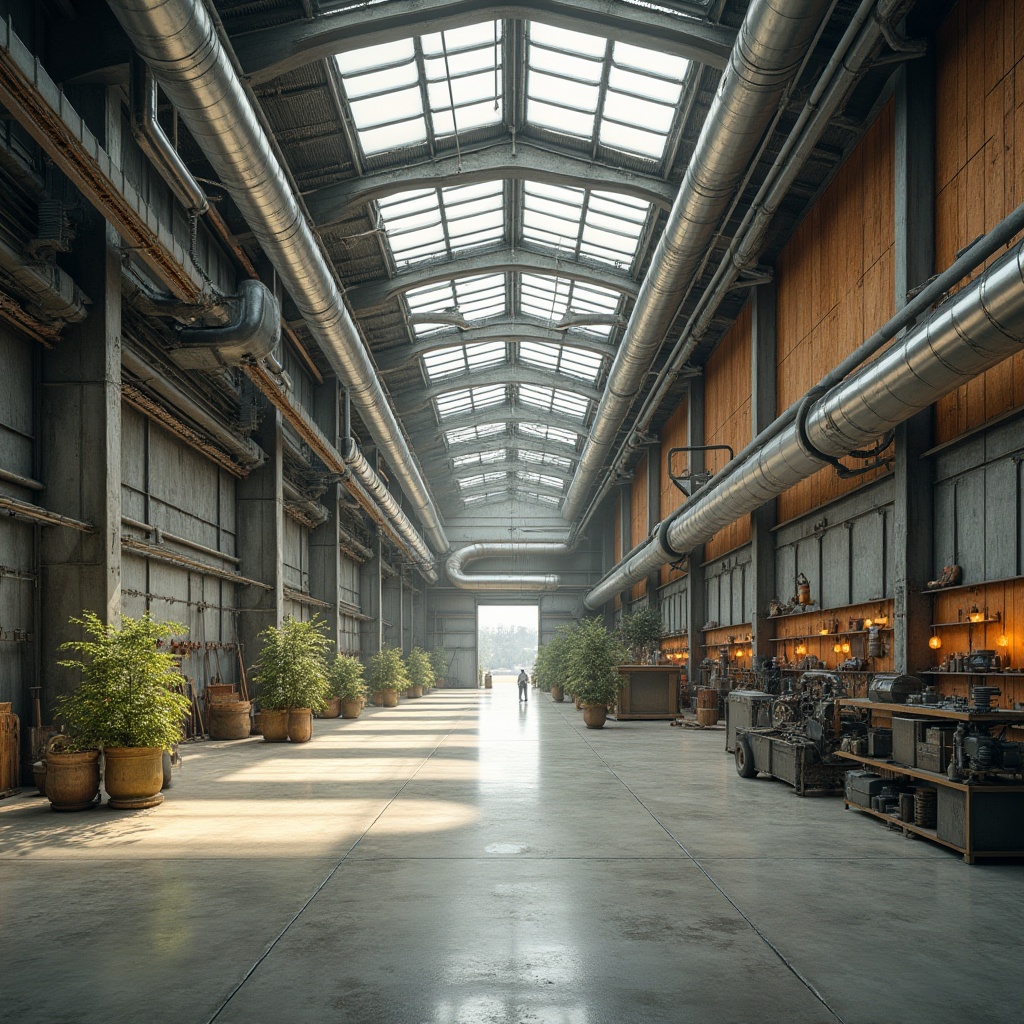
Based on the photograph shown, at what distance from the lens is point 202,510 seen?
19.3 m

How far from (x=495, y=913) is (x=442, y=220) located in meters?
17.7

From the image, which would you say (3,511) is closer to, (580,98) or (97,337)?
(97,337)

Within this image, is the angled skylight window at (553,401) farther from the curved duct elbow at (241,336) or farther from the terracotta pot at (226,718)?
the curved duct elbow at (241,336)

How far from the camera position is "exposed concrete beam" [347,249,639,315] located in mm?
22391

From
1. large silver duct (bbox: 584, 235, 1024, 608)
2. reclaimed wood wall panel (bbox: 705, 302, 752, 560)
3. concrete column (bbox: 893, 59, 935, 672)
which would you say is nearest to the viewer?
large silver duct (bbox: 584, 235, 1024, 608)

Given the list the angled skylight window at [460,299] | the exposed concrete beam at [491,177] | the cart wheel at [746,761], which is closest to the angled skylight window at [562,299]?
the angled skylight window at [460,299]

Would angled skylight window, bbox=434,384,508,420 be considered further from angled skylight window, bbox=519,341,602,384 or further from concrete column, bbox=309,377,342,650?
concrete column, bbox=309,377,342,650

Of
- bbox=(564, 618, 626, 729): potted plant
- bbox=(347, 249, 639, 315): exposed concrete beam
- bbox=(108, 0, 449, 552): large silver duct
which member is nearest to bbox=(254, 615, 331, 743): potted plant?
bbox=(108, 0, 449, 552): large silver duct

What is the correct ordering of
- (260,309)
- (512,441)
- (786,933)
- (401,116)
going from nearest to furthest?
(786,933) → (260,309) → (401,116) → (512,441)

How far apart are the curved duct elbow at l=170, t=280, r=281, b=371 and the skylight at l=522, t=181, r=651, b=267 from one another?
7.22 m

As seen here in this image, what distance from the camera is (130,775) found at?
10273 millimetres

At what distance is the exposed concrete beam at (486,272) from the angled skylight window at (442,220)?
1.09 ft

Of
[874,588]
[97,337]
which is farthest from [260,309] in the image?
[874,588]

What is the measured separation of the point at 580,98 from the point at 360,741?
12.9 meters
